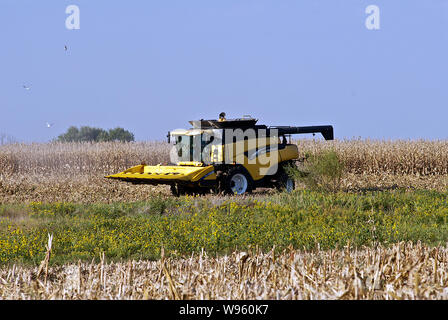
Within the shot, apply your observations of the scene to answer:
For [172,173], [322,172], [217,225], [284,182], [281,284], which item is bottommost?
[284,182]

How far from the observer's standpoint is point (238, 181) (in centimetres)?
1680

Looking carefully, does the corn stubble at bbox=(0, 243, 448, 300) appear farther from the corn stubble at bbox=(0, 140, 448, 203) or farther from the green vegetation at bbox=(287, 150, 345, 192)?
the corn stubble at bbox=(0, 140, 448, 203)

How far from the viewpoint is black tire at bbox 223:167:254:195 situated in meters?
16.4

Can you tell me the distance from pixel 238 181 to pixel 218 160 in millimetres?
975

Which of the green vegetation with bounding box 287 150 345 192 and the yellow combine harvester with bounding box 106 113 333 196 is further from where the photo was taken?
the green vegetation with bounding box 287 150 345 192

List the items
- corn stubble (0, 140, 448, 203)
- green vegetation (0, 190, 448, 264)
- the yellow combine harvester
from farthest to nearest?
corn stubble (0, 140, 448, 203)
the yellow combine harvester
green vegetation (0, 190, 448, 264)

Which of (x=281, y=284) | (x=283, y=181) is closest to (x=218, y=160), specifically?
(x=283, y=181)

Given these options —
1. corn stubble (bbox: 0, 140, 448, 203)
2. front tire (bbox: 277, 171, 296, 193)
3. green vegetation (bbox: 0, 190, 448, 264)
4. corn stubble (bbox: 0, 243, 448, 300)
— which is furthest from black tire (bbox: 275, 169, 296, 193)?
corn stubble (bbox: 0, 243, 448, 300)

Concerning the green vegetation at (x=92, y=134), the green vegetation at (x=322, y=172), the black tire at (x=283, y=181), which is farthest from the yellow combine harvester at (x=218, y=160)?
the green vegetation at (x=92, y=134)

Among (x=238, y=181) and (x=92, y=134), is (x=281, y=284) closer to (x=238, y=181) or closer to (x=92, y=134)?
(x=238, y=181)

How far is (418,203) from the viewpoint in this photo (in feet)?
44.1
